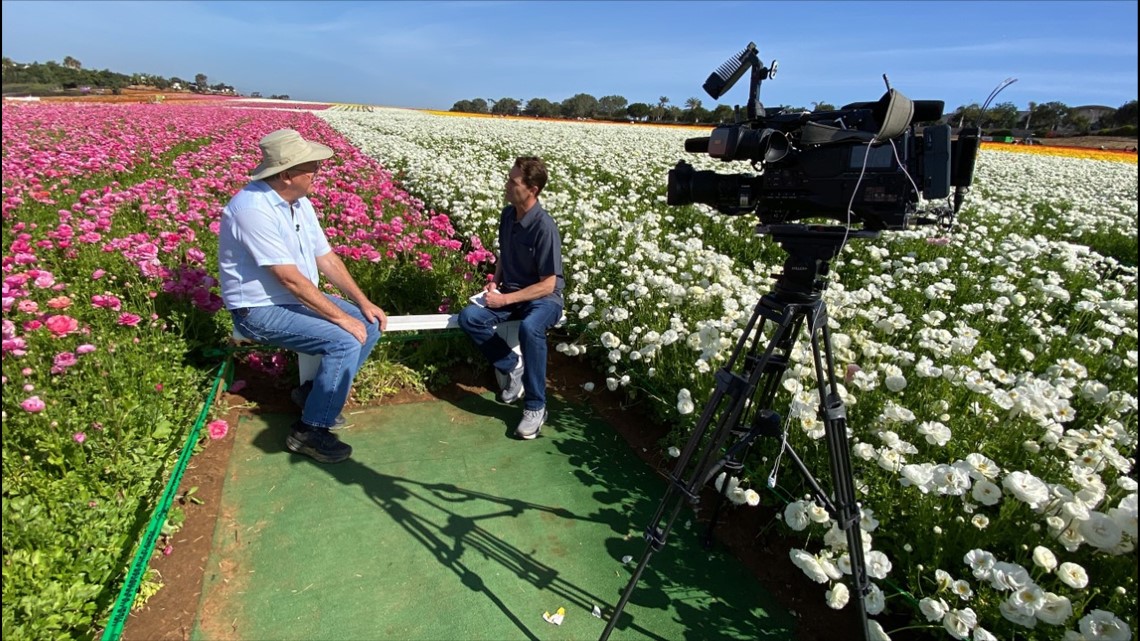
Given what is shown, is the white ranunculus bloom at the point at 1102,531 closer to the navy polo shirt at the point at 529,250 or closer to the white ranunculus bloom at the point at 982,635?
the white ranunculus bloom at the point at 982,635

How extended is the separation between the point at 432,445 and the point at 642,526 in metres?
1.30

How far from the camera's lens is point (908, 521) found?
228cm

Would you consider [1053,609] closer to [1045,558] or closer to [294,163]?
[1045,558]

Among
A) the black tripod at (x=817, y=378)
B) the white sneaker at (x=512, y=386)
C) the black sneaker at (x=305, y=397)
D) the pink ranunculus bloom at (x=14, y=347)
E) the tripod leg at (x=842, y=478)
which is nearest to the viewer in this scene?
the black tripod at (x=817, y=378)

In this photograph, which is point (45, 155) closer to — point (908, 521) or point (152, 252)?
point (152, 252)

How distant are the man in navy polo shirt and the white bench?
0.36ft

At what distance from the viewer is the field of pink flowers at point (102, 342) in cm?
201

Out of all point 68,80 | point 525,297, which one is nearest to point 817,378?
point 525,297

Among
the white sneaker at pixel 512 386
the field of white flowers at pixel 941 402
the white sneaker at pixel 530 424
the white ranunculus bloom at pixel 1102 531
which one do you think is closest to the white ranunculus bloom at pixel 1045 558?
the field of white flowers at pixel 941 402

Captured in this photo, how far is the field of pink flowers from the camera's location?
79.0 inches

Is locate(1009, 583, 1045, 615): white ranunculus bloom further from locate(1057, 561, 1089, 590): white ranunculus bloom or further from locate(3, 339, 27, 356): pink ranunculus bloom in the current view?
locate(3, 339, 27, 356): pink ranunculus bloom

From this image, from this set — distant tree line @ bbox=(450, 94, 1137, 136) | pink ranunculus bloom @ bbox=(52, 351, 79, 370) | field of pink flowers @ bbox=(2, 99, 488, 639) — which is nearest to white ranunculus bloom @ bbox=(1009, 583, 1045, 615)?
field of pink flowers @ bbox=(2, 99, 488, 639)

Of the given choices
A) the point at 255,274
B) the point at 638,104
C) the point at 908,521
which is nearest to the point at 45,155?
the point at 255,274

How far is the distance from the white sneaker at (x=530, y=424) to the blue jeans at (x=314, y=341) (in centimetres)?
101
